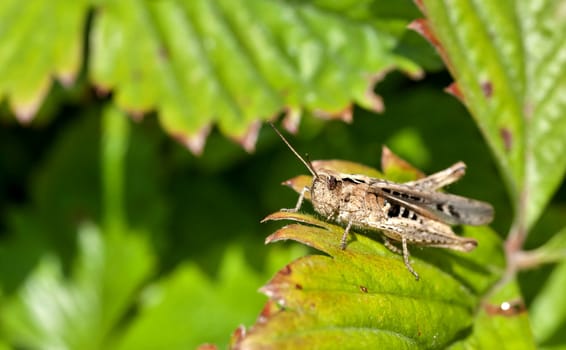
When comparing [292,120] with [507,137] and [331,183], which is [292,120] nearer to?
[331,183]

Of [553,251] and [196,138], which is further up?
[196,138]

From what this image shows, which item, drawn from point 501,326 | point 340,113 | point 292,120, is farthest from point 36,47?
point 501,326

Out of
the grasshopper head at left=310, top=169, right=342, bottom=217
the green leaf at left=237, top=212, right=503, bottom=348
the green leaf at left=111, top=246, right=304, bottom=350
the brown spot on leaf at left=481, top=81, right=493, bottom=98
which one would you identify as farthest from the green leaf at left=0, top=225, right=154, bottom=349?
the brown spot on leaf at left=481, top=81, right=493, bottom=98

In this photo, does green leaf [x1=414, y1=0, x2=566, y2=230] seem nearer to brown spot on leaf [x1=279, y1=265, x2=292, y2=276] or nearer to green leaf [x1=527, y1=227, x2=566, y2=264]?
green leaf [x1=527, y1=227, x2=566, y2=264]

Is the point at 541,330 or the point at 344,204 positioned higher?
the point at 344,204

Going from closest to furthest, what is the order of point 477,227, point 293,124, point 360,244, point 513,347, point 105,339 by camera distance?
1. point 360,244
2. point 513,347
3. point 477,227
4. point 293,124
5. point 105,339

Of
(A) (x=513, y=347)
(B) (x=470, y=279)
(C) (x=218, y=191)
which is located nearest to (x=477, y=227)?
(B) (x=470, y=279)

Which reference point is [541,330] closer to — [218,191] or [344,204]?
[344,204]
